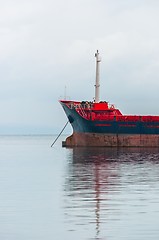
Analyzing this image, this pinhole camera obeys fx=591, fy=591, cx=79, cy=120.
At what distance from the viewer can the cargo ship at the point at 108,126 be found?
226 feet

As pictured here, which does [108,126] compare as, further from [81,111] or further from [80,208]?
[80,208]

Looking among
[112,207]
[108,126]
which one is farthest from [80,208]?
[108,126]

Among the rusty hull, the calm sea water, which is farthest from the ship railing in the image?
the calm sea water

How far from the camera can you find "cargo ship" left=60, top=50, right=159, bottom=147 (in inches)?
2714

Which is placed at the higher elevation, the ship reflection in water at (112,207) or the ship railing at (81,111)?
the ship railing at (81,111)

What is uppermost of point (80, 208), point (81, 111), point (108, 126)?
point (81, 111)

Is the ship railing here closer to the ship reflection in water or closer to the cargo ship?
the cargo ship

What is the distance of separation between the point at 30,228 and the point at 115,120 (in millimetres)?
54121

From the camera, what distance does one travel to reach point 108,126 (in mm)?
68812

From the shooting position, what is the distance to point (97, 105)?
71.6m

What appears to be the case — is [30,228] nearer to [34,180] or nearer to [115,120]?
[34,180]

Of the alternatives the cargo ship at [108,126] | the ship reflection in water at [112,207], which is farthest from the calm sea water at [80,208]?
the cargo ship at [108,126]

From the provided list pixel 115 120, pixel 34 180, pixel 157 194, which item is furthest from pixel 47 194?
pixel 115 120

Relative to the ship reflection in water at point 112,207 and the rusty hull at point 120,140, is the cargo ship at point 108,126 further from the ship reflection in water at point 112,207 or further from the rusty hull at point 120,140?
the ship reflection in water at point 112,207
